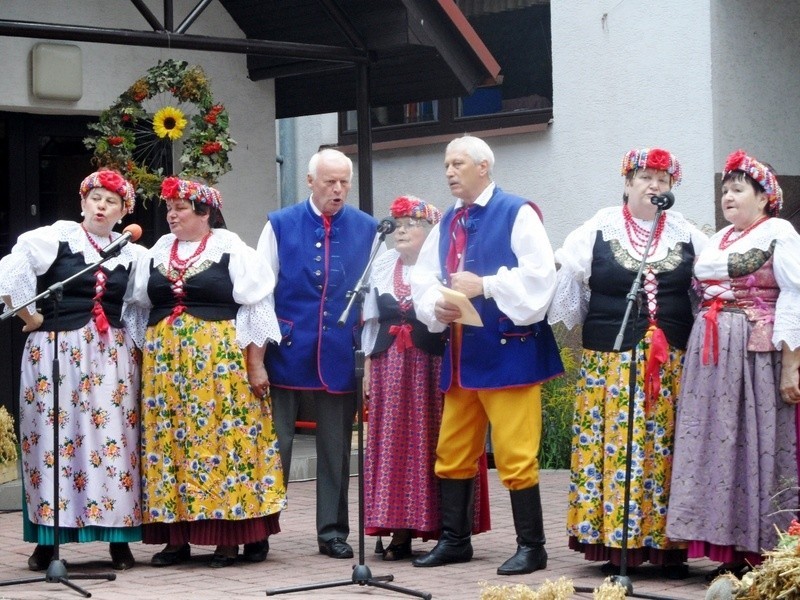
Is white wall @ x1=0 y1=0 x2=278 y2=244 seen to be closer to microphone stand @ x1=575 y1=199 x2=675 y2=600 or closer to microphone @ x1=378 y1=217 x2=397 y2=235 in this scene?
microphone @ x1=378 y1=217 x2=397 y2=235

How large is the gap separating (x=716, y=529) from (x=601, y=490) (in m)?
0.55

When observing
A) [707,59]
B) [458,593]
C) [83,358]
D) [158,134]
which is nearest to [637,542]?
[458,593]

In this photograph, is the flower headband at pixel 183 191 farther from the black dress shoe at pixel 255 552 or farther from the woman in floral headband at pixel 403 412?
the black dress shoe at pixel 255 552

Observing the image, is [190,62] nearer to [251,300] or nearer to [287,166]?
[287,166]

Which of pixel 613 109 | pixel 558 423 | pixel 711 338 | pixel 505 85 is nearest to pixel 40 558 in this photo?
pixel 711 338

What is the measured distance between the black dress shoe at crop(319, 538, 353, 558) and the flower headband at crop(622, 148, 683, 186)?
2290mm

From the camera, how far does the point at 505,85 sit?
12547 millimetres

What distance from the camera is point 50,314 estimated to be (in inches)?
286

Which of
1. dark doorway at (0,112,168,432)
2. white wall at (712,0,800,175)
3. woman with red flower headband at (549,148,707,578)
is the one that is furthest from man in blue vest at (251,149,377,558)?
white wall at (712,0,800,175)

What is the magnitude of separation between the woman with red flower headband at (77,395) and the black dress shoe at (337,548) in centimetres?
93

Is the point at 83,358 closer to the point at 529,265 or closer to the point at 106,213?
the point at 106,213

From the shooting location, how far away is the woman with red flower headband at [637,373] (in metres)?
6.69

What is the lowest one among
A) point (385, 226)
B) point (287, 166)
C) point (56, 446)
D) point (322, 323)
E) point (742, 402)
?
point (56, 446)

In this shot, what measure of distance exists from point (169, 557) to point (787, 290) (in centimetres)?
318
